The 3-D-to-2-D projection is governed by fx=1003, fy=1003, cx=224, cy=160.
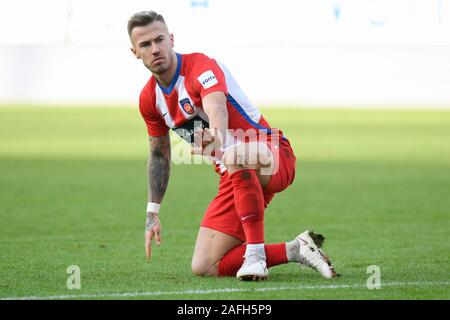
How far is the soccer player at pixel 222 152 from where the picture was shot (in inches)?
235

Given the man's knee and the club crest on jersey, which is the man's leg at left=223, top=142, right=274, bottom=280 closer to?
the man's knee

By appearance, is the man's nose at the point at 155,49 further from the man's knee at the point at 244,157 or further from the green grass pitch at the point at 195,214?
the green grass pitch at the point at 195,214

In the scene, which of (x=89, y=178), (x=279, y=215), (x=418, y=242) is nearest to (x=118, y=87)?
(x=89, y=178)

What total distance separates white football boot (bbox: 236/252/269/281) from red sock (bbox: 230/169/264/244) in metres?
0.10

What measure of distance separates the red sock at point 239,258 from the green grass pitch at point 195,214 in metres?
0.12

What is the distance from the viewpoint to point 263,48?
28484 millimetres

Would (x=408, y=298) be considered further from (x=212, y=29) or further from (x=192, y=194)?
(x=212, y=29)

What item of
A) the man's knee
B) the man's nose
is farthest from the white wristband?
the man's nose

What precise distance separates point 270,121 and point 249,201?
18.0 m

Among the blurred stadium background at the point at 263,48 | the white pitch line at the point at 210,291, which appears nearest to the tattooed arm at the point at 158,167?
the white pitch line at the point at 210,291

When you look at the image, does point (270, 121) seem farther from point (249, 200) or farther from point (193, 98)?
point (249, 200)

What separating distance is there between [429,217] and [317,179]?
433cm

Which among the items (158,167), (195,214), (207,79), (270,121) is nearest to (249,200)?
(207,79)

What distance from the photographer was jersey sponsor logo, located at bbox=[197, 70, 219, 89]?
5969 millimetres
